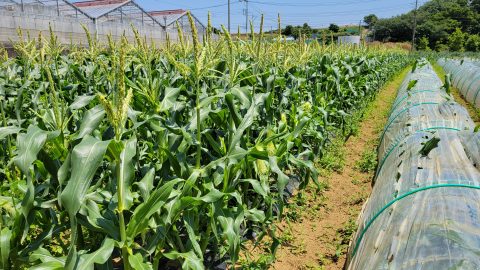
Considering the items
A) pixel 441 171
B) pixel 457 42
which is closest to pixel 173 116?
pixel 441 171

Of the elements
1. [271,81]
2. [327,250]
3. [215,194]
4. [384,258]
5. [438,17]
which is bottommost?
[327,250]

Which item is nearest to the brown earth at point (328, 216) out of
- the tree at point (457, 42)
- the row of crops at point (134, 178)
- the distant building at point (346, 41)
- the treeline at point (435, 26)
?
the row of crops at point (134, 178)

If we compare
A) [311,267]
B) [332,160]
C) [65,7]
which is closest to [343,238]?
[311,267]

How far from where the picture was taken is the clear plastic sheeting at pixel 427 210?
1.98 meters

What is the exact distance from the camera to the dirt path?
3818 millimetres

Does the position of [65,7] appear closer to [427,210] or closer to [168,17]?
[168,17]

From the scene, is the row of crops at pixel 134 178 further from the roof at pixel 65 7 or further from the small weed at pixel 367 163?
the roof at pixel 65 7

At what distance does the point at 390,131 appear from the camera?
5.77 meters

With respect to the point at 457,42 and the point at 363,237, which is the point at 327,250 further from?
the point at 457,42

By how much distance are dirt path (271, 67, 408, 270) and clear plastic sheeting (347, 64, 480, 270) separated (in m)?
0.79

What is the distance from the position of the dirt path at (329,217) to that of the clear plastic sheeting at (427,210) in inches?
31.1

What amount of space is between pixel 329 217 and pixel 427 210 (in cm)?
243

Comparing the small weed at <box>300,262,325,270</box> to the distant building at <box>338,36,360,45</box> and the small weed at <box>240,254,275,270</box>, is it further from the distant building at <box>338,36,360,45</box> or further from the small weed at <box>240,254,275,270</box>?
the distant building at <box>338,36,360,45</box>

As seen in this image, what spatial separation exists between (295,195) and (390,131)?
1.92m
